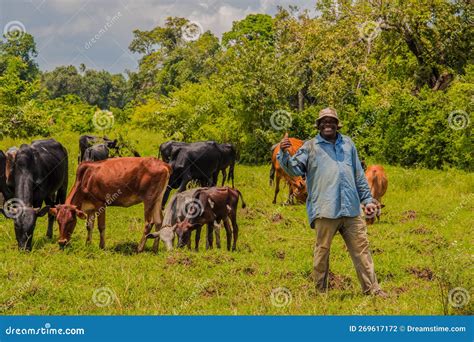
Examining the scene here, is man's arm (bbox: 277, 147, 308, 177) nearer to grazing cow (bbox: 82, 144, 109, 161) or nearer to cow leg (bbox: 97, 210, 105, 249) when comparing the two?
cow leg (bbox: 97, 210, 105, 249)

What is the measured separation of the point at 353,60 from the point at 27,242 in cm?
1961

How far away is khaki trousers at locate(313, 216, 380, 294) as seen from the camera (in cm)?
754

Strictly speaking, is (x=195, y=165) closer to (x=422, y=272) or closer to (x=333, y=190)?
(x=422, y=272)

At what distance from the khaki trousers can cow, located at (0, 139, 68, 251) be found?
5444 mm

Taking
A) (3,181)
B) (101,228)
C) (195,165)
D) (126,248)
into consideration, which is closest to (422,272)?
(126,248)

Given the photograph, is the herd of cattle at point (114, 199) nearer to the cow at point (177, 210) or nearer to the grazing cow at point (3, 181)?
the cow at point (177, 210)

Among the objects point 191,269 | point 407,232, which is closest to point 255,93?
point 407,232

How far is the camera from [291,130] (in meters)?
26.8

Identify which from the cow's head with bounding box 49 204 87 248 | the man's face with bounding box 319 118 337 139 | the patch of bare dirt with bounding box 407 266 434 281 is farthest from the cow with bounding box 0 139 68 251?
the patch of bare dirt with bounding box 407 266 434 281

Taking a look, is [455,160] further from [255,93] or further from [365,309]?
[365,309]

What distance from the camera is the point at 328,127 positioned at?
24.8ft

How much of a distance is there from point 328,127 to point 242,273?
9.12 ft

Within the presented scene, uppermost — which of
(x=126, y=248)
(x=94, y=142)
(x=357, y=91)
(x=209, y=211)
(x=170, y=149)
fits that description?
(x=357, y=91)

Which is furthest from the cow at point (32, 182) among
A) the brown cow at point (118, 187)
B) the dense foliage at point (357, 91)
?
the dense foliage at point (357, 91)
